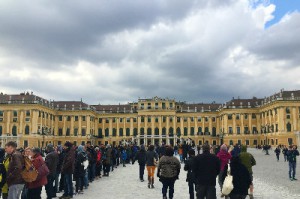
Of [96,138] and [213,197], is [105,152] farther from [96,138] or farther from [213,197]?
[96,138]

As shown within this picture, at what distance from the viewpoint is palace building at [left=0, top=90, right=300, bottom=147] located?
66.7m

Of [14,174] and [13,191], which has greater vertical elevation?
[14,174]

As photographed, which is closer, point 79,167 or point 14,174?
point 14,174

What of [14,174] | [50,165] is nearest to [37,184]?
[14,174]

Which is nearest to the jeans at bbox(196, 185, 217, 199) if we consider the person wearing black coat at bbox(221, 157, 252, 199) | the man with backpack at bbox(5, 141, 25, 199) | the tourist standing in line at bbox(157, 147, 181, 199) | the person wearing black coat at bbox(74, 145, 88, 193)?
the person wearing black coat at bbox(221, 157, 252, 199)

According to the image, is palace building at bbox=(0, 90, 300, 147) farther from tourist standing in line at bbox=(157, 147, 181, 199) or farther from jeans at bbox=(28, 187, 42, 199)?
jeans at bbox=(28, 187, 42, 199)

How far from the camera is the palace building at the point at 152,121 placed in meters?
66.7

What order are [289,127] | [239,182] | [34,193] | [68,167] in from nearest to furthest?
[239,182] → [34,193] → [68,167] → [289,127]

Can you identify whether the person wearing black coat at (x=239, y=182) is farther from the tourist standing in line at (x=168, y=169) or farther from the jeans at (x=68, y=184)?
the jeans at (x=68, y=184)

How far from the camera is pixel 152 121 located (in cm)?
8706

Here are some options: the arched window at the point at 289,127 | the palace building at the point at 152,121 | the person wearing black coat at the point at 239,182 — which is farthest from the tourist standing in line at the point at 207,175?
the arched window at the point at 289,127

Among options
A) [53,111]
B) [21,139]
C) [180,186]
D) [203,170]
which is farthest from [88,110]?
[203,170]

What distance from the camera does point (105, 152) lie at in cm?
1895

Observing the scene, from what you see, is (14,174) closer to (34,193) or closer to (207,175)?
(34,193)
